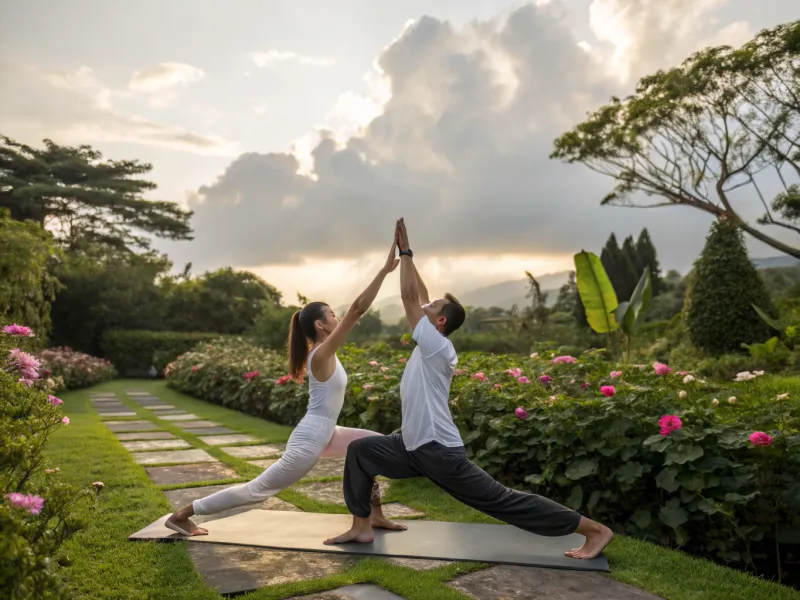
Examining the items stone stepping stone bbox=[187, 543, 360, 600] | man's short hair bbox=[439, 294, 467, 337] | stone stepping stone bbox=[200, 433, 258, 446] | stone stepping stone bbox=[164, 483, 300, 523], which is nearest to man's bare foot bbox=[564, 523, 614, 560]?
stone stepping stone bbox=[187, 543, 360, 600]

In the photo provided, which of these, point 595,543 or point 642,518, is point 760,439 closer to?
point 642,518

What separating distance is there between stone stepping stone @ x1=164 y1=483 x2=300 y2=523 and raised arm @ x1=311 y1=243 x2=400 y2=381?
4.17ft

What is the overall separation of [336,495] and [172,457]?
2372 millimetres

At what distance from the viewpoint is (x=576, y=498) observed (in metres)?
4.25

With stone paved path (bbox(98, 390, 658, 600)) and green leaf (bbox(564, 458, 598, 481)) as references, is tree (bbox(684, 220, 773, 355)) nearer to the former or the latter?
stone paved path (bbox(98, 390, 658, 600))

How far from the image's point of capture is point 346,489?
3748 millimetres

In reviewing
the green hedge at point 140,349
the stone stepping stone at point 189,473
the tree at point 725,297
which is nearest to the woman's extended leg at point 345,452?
the stone stepping stone at point 189,473

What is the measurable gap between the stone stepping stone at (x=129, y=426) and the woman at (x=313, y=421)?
5304 mm

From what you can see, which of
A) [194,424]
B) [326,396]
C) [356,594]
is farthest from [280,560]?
[194,424]

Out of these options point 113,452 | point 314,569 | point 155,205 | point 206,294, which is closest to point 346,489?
point 314,569

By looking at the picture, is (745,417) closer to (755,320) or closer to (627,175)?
(755,320)

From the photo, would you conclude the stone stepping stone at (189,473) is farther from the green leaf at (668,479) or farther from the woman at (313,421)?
the green leaf at (668,479)

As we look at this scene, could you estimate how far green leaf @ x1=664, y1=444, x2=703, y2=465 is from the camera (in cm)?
367

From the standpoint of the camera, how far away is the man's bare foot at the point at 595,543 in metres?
3.41
